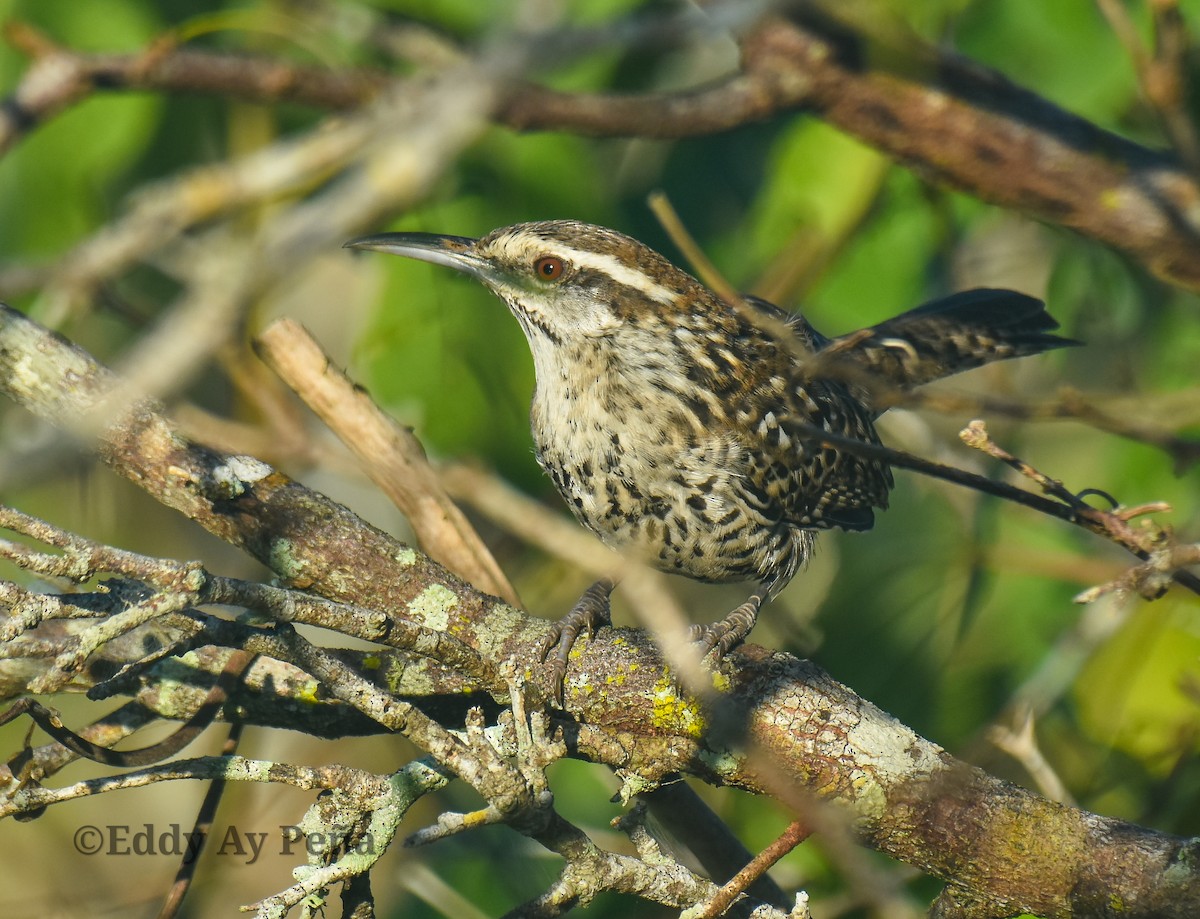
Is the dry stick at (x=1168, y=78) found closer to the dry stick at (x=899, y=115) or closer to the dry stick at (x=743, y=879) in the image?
the dry stick at (x=899, y=115)

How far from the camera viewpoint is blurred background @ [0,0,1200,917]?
348 cm

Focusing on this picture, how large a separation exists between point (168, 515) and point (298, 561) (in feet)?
13.6

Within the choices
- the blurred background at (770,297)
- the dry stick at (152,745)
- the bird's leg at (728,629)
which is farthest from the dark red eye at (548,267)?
the dry stick at (152,745)

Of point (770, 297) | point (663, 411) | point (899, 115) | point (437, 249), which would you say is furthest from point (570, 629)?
point (770, 297)

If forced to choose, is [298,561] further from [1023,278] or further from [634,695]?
[1023,278]

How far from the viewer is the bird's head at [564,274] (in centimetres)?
358

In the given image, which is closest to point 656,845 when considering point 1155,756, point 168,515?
point 1155,756

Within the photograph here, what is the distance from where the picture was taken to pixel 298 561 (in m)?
2.58

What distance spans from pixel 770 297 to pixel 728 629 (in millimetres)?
1384

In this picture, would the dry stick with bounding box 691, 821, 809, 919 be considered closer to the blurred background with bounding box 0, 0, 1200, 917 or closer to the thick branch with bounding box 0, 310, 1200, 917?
the thick branch with bounding box 0, 310, 1200, 917

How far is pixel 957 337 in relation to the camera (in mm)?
4555

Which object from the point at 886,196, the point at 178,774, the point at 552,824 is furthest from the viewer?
the point at 886,196

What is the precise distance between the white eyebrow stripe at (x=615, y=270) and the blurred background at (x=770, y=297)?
0.35 meters

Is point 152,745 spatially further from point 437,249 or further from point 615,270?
point 615,270
